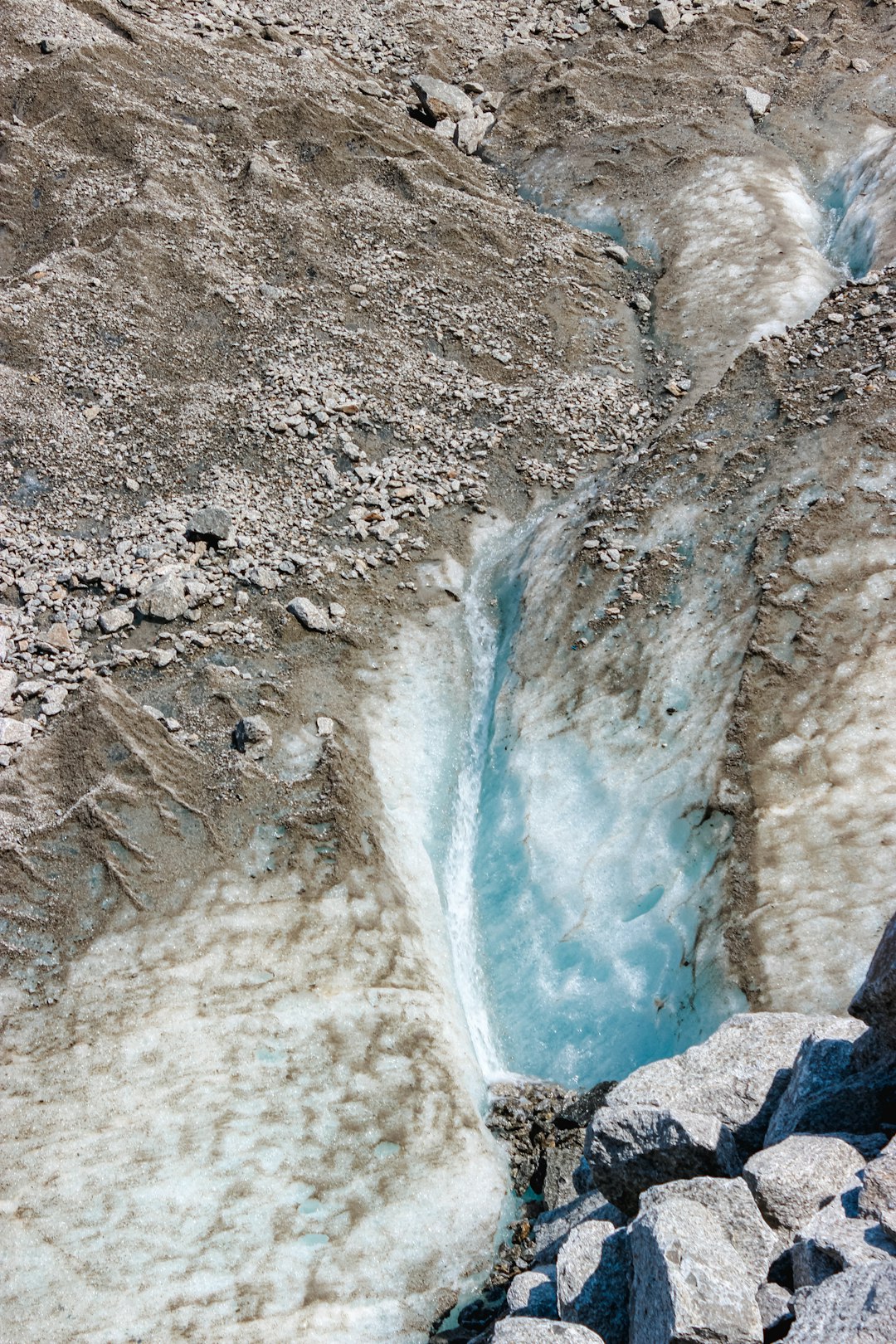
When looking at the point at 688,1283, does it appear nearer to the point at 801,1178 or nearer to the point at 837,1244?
the point at 837,1244

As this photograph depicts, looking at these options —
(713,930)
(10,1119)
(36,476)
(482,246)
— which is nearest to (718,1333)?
(713,930)

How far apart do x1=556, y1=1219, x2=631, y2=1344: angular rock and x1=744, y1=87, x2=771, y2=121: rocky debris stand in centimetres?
2807

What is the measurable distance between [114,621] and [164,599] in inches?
33.1

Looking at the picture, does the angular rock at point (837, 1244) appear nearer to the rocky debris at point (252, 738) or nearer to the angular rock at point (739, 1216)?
the angular rock at point (739, 1216)

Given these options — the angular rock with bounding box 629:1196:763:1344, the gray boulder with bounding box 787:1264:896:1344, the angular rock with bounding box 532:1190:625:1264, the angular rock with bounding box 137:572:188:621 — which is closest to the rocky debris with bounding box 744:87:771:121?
the angular rock with bounding box 137:572:188:621

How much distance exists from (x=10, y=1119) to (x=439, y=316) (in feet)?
56.1

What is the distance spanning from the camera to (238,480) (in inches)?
713

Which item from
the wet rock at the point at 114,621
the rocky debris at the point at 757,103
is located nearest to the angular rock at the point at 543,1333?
the wet rock at the point at 114,621

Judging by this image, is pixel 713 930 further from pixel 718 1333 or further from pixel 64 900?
pixel 64 900

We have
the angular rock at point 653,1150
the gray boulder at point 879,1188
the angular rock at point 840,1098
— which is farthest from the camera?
the angular rock at point 653,1150

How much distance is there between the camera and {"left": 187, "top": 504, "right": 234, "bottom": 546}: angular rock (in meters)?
17.0

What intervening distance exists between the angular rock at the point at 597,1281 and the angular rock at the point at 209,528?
12225 mm

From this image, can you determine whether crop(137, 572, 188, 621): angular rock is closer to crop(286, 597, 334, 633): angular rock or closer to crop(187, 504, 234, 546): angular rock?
crop(187, 504, 234, 546): angular rock

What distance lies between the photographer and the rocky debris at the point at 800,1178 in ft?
23.4
